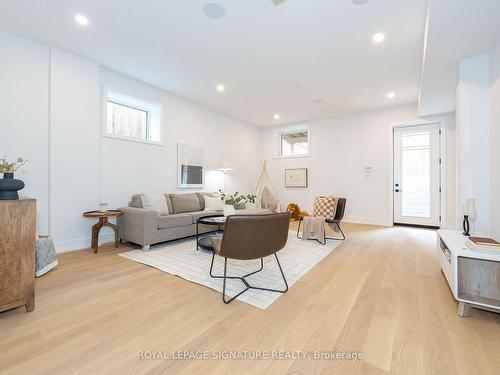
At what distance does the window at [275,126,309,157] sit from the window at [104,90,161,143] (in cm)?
385

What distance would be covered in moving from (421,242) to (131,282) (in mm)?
4435

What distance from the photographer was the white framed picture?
507 centimetres

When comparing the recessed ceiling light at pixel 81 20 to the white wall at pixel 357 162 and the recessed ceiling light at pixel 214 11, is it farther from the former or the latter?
the white wall at pixel 357 162

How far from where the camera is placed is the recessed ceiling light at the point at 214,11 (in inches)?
97.6

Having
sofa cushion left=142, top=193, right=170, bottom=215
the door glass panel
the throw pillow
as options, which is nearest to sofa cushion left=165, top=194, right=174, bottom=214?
sofa cushion left=142, top=193, right=170, bottom=215

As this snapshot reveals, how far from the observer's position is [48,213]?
3.26 meters

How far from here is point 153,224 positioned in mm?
3467

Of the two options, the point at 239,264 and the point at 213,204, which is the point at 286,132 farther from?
the point at 239,264

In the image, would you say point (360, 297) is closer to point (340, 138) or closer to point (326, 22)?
point (326, 22)

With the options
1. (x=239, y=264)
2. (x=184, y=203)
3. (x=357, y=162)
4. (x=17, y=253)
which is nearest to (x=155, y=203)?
(x=184, y=203)

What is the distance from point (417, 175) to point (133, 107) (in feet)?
20.4

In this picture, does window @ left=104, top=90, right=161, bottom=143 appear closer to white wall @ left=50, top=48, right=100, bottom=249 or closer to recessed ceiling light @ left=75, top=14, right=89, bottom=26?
white wall @ left=50, top=48, right=100, bottom=249

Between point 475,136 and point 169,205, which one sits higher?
point 475,136

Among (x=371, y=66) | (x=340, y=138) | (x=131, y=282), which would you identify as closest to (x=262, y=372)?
(x=131, y=282)
